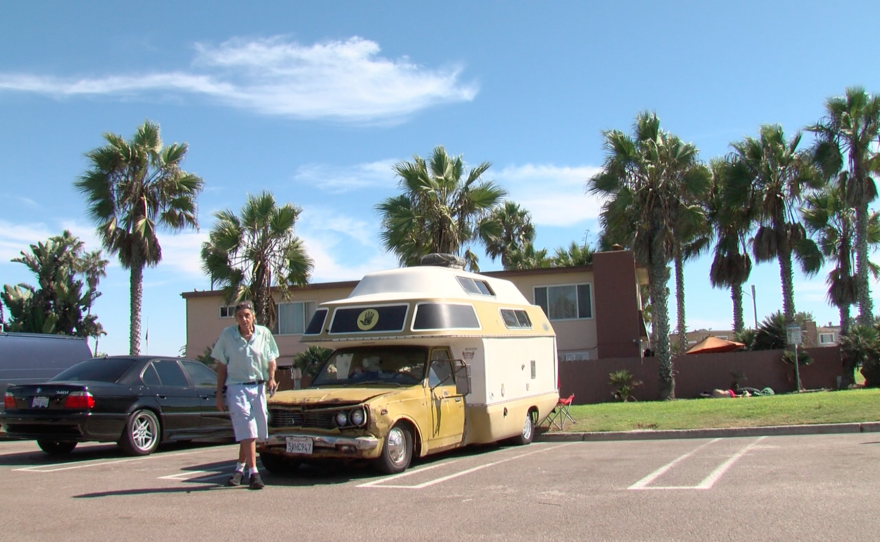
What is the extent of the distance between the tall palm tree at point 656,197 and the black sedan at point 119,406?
48.8 ft

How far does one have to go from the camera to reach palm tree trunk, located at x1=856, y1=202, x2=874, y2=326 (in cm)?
2791

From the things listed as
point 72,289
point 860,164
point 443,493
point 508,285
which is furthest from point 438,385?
point 72,289

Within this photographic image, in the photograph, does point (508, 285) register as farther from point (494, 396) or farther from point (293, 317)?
point (293, 317)

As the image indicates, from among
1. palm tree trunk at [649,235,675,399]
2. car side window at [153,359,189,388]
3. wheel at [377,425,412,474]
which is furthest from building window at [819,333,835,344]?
wheel at [377,425,412,474]

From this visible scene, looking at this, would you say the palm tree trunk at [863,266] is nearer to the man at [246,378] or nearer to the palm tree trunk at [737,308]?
the palm tree trunk at [737,308]

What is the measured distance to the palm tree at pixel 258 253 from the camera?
24359mm

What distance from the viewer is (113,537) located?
A: 572 centimetres

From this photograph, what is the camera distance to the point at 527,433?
1262 cm

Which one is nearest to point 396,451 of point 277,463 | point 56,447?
point 277,463

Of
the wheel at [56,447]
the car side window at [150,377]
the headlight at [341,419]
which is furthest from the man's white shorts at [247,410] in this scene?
the wheel at [56,447]

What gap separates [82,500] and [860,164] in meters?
27.4

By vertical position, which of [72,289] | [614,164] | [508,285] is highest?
[614,164]

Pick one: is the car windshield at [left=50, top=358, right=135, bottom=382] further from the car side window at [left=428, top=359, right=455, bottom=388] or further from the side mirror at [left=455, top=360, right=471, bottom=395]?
the side mirror at [left=455, top=360, right=471, bottom=395]

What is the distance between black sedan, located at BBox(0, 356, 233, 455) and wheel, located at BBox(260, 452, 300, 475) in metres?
2.91
